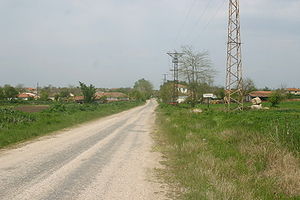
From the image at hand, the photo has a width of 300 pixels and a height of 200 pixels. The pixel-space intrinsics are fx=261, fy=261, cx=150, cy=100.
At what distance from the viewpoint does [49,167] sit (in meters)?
7.62

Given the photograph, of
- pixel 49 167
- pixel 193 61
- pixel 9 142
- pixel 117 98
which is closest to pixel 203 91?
pixel 193 61

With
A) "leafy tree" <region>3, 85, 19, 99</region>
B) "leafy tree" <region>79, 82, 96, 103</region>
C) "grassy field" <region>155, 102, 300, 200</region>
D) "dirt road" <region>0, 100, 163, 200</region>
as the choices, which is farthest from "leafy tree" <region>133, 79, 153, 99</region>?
"grassy field" <region>155, 102, 300, 200</region>

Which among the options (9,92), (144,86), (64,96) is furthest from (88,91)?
(144,86)

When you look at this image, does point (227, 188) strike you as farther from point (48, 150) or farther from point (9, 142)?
point (9, 142)

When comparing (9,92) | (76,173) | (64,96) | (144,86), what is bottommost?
(76,173)

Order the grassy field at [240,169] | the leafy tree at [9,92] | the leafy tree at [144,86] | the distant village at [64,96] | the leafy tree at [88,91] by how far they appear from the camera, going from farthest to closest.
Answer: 1. the leafy tree at [144,86]
2. the distant village at [64,96]
3. the leafy tree at [9,92]
4. the leafy tree at [88,91]
5. the grassy field at [240,169]

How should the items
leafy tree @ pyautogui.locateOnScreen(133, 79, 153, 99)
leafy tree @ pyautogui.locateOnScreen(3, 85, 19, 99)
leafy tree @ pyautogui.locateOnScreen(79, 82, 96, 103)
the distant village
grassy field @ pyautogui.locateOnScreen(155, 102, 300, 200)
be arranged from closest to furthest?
grassy field @ pyautogui.locateOnScreen(155, 102, 300, 200) → leafy tree @ pyautogui.locateOnScreen(79, 82, 96, 103) → leafy tree @ pyautogui.locateOnScreen(3, 85, 19, 99) → the distant village → leafy tree @ pyautogui.locateOnScreen(133, 79, 153, 99)

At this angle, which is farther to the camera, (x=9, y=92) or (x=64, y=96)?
(x=64, y=96)

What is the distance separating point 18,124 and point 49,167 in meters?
9.79

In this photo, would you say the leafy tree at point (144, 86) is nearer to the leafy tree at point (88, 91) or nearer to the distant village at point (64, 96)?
the distant village at point (64, 96)

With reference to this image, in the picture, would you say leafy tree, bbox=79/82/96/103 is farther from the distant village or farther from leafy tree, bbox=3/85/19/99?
leafy tree, bbox=3/85/19/99

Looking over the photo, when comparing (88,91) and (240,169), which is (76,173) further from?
(88,91)

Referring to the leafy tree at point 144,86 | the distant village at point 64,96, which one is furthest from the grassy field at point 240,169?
the leafy tree at point 144,86

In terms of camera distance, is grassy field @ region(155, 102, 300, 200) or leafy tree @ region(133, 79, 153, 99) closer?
grassy field @ region(155, 102, 300, 200)
